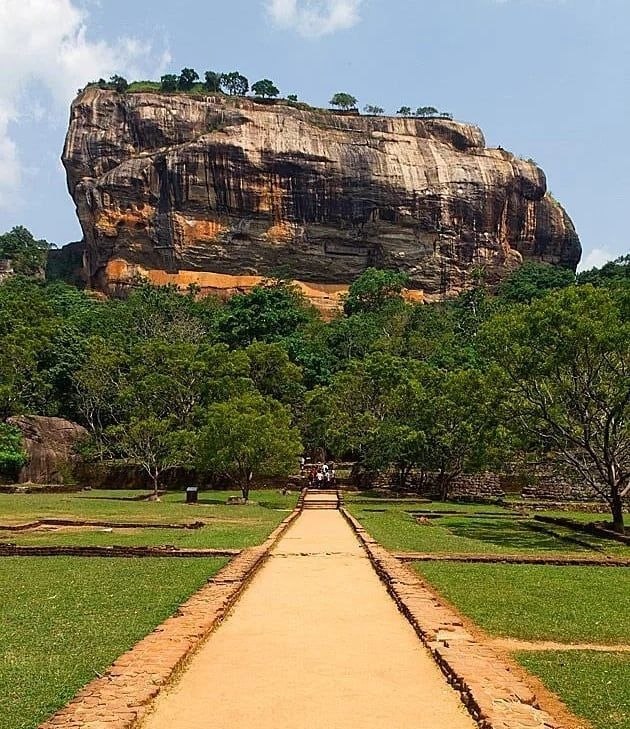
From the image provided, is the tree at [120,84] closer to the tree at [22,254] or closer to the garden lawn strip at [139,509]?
the tree at [22,254]

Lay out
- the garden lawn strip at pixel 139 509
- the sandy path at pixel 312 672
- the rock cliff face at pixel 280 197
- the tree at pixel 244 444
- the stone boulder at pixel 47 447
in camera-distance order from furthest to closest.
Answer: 1. the rock cliff face at pixel 280 197
2. the stone boulder at pixel 47 447
3. the tree at pixel 244 444
4. the garden lawn strip at pixel 139 509
5. the sandy path at pixel 312 672

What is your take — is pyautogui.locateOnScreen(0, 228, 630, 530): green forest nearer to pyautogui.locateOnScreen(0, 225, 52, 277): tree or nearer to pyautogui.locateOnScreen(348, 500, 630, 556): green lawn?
pyautogui.locateOnScreen(348, 500, 630, 556): green lawn

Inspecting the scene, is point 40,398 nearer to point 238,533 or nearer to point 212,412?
point 212,412

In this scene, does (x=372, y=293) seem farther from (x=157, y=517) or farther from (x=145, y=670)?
(x=145, y=670)

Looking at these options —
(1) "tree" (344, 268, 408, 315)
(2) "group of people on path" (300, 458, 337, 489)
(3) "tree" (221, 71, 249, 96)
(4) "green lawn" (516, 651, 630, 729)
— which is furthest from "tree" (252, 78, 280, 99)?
(4) "green lawn" (516, 651, 630, 729)

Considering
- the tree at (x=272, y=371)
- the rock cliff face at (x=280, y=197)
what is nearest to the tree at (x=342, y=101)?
the rock cliff face at (x=280, y=197)

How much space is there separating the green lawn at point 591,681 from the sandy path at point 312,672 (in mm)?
941

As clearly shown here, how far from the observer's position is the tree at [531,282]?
70125 millimetres

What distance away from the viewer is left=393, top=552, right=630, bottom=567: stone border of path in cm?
1434

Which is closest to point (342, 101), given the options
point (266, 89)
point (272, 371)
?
point (266, 89)

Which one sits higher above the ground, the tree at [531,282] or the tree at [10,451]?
the tree at [531,282]

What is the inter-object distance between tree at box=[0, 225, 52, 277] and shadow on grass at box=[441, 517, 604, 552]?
245 feet

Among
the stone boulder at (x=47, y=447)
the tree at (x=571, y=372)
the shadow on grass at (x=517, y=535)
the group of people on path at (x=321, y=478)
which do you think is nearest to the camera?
the shadow on grass at (x=517, y=535)

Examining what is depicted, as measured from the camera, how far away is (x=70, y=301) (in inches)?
2746
